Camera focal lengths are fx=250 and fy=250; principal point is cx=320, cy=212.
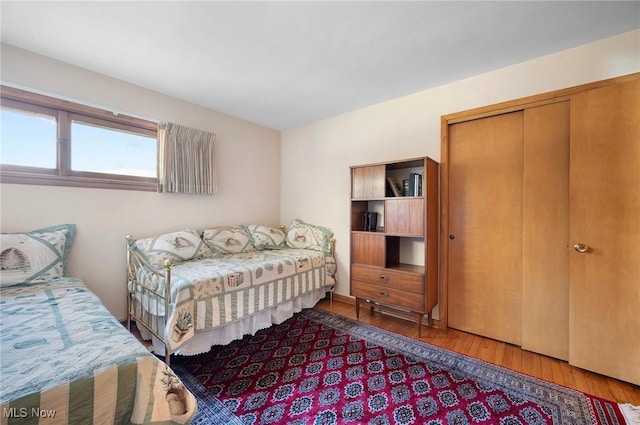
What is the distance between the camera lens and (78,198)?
7.25ft

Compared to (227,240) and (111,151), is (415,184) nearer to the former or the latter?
(227,240)

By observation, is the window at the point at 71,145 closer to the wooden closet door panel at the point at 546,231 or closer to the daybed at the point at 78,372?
the daybed at the point at 78,372

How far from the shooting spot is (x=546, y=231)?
6.64ft

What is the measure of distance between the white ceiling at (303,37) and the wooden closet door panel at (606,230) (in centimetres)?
59

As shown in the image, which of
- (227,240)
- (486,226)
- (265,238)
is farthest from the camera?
(265,238)

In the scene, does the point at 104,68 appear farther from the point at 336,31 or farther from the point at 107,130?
the point at 336,31

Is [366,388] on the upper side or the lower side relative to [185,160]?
lower

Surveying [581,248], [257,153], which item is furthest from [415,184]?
[257,153]

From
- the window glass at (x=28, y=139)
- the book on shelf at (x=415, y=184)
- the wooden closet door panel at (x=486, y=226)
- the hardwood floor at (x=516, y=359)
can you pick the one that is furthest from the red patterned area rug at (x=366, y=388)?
the window glass at (x=28, y=139)

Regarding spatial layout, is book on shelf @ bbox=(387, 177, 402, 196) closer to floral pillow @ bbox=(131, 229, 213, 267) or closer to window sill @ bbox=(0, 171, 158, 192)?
floral pillow @ bbox=(131, 229, 213, 267)

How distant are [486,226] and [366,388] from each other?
1736 millimetres

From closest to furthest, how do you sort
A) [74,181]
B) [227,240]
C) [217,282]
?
[217,282] → [74,181] → [227,240]

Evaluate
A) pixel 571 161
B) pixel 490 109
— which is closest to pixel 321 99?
pixel 490 109

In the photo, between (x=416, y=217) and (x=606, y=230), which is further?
(x=416, y=217)
